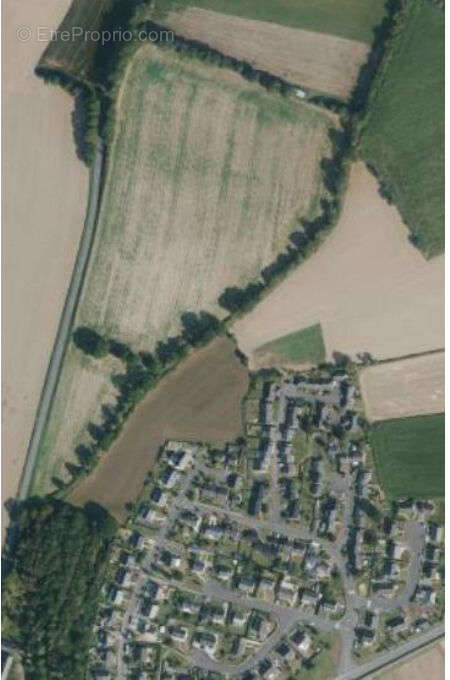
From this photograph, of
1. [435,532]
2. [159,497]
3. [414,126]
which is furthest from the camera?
[159,497]

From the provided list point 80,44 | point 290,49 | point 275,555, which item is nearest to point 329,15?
point 290,49

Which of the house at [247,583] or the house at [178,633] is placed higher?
the house at [247,583]

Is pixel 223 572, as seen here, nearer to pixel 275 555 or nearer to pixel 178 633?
pixel 275 555

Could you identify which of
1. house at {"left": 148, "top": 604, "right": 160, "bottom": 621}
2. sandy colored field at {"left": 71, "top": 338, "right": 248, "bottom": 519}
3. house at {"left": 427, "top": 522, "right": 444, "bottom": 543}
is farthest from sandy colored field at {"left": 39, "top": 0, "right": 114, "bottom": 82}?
house at {"left": 427, "top": 522, "right": 444, "bottom": 543}

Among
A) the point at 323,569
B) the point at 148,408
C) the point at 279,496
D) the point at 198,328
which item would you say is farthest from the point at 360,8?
the point at 323,569

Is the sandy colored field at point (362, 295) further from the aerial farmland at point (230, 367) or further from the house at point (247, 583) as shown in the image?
the house at point (247, 583)

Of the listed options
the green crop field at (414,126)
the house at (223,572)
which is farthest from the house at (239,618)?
the green crop field at (414,126)
